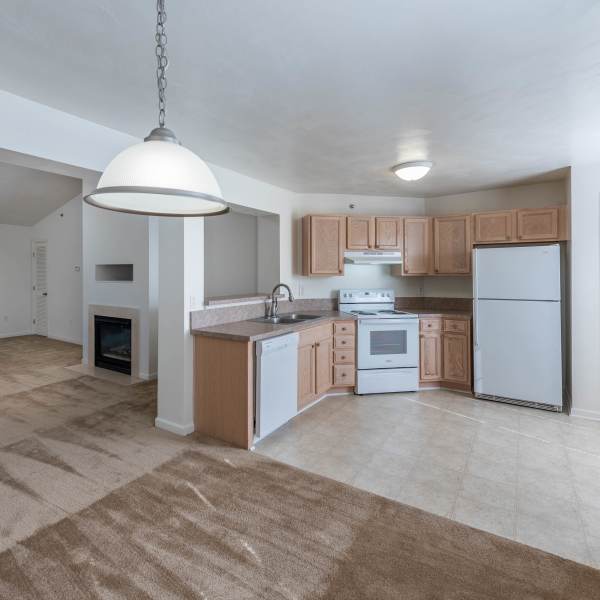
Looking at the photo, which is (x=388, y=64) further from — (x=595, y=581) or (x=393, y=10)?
(x=595, y=581)

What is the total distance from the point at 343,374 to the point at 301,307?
1.02 metres

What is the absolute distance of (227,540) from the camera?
6.17ft

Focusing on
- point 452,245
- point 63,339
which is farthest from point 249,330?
point 63,339

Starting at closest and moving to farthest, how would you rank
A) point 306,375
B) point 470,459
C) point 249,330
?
point 470,459 < point 249,330 < point 306,375

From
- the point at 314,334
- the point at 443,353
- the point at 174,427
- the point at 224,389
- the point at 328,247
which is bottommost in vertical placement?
the point at 174,427

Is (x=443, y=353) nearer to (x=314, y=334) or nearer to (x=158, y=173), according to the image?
(x=314, y=334)

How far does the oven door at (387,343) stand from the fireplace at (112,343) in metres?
3.21

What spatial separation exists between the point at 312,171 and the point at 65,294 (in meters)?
6.10

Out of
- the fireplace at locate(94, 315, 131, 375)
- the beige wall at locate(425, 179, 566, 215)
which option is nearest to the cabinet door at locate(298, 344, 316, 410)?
the beige wall at locate(425, 179, 566, 215)

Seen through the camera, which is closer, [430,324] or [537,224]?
[537,224]

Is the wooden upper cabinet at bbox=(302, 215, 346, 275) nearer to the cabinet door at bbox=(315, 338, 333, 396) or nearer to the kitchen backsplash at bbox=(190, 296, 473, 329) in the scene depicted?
the kitchen backsplash at bbox=(190, 296, 473, 329)

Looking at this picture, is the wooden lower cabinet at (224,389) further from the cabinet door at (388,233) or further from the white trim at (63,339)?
the white trim at (63,339)

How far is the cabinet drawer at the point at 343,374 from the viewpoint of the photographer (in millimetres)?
4121

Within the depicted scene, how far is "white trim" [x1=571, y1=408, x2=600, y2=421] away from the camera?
11.4ft
